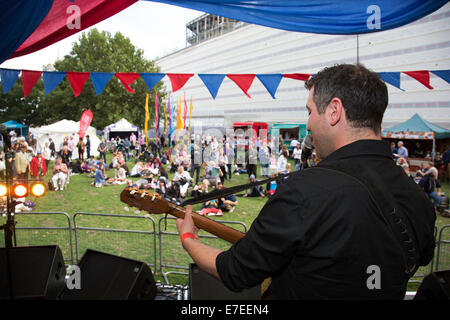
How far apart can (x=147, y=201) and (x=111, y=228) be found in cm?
520

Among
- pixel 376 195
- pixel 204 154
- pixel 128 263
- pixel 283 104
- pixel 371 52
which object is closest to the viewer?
pixel 376 195

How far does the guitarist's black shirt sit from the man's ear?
0.13m

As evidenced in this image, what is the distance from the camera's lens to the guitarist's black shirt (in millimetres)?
1074

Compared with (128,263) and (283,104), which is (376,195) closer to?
(128,263)

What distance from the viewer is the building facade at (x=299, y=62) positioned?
23.2m

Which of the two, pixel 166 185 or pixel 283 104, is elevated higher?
pixel 283 104

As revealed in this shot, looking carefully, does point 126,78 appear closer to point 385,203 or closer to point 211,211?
point 211,211

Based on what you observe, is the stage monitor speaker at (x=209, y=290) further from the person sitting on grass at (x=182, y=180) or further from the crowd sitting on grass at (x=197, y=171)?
the person sitting on grass at (x=182, y=180)

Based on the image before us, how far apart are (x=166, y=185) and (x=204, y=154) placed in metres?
3.89

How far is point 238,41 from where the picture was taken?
40781mm

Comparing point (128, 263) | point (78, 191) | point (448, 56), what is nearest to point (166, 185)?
point (78, 191)

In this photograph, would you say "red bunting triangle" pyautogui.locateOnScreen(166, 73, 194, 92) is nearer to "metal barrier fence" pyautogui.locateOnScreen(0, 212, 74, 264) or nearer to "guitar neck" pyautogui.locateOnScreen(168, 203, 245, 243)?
"metal barrier fence" pyautogui.locateOnScreen(0, 212, 74, 264)

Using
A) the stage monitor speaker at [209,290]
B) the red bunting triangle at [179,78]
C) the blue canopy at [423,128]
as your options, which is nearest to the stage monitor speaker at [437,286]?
the stage monitor speaker at [209,290]
